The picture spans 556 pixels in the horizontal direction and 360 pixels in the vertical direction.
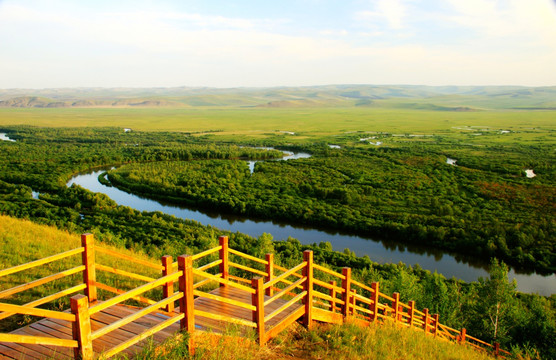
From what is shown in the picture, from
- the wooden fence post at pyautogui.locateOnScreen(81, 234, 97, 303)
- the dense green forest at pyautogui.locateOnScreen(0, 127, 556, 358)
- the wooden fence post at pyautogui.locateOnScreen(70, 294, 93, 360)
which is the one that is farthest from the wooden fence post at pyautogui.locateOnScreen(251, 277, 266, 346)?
the dense green forest at pyautogui.locateOnScreen(0, 127, 556, 358)

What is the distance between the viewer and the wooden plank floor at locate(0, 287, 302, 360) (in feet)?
14.9

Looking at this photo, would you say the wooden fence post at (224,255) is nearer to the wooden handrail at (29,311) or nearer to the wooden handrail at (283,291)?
the wooden handrail at (283,291)

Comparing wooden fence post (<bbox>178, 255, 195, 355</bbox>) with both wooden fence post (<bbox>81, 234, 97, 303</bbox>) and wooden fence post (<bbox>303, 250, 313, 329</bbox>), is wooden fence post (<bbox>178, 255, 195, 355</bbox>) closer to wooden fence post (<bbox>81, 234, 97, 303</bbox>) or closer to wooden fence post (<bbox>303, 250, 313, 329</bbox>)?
wooden fence post (<bbox>81, 234, 97, 303</bbox>)

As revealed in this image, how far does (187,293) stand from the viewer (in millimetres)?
4750

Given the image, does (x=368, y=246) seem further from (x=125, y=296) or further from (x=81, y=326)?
(x=81, y=326)

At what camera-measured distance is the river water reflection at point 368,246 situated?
24875 millimetres

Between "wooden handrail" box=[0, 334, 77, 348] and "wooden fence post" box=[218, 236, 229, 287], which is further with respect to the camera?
"wooden fence post" box=[218, 236, 229, 287]

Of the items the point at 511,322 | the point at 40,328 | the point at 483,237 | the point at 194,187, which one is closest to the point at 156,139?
the point at 194,187

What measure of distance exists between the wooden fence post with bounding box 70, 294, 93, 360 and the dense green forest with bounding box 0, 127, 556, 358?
12.8 meters

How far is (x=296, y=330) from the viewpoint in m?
6.52

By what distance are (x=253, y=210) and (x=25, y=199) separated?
18797 mm

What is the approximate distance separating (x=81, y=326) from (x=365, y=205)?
35.8m

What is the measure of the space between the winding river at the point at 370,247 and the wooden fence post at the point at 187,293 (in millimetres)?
23134

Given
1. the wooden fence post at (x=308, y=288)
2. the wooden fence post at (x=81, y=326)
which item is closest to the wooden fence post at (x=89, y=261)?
the wooden fence post at (x=81, y=326)
